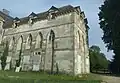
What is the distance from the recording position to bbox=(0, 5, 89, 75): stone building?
86.5 ft

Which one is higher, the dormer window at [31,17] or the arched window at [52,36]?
the dormer window at [31,17]

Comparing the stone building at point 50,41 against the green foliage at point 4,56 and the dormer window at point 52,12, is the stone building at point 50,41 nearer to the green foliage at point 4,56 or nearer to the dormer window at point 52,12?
the dormer window at point 52,12

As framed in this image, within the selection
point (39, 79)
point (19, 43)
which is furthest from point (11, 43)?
point (39, 79)

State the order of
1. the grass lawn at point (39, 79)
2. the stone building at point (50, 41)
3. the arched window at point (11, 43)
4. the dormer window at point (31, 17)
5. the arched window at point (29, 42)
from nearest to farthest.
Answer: the grass lawn at point (39, 79), the stone building at point (50, 41), the arched window at point (29, 42), the dormer window at point (31, 17), the arched window at point (11, 43)

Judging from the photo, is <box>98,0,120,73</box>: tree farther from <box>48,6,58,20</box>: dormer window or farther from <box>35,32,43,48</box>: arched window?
<box>35,32,43,48</box>: arched window

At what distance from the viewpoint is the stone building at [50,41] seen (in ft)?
86.5

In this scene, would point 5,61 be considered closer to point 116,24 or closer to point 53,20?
point 53,20

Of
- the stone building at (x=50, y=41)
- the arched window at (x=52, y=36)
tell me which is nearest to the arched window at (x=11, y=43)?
the stone building at (x=50, y=41)

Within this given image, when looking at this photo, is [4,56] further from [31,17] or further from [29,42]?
[31,17]

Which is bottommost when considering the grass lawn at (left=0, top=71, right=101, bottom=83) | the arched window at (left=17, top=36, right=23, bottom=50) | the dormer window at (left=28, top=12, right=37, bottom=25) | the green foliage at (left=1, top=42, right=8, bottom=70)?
the grass lawn at (left=0, top=71, right=101, bottom=83)

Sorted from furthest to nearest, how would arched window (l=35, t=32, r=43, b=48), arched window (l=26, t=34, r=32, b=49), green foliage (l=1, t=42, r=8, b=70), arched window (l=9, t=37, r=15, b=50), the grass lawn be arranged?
arched window (l=9, t=37, r=15, b=50), green foliage (l=1, t=42, r=8, b=70), arched window (l=26, t=34, r=32, b=49), arched window (l=35, t=32, r=43, b=48), the grass lawn

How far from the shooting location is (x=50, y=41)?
28.8 metres

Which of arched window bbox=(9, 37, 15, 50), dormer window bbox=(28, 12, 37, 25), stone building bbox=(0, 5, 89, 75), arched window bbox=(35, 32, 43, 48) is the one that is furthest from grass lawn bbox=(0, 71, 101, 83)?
dormer window bbox=(28, 12, 37, 25)

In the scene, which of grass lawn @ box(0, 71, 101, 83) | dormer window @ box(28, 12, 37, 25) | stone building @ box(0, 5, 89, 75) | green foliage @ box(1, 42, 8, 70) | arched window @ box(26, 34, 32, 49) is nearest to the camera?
grass lawn @ box(0, 71, 101, 83)
